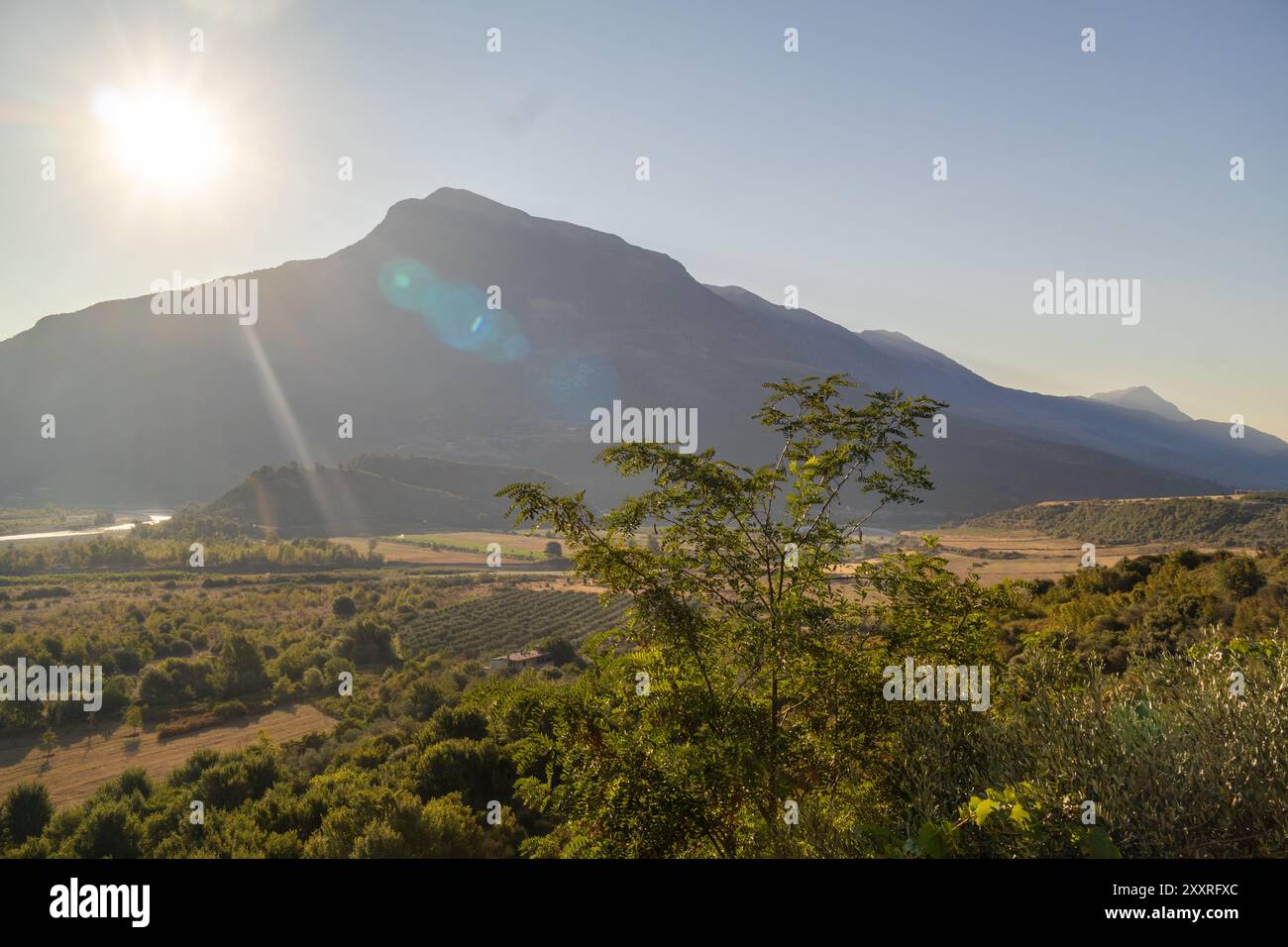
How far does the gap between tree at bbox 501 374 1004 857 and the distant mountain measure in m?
118

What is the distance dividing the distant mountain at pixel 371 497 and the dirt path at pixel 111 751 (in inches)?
3495

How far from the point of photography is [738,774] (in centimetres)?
621

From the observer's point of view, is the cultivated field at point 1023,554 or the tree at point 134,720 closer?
the tree at point 134,720

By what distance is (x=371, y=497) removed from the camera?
12900 cm

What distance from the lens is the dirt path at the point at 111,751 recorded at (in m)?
23.9

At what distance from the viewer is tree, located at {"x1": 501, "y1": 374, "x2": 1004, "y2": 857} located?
6297 millimetres

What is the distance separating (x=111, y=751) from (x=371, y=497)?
106 m

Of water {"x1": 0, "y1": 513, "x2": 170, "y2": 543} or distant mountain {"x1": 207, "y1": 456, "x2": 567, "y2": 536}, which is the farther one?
distant mountain {"x1": 207, "y1": 456, "x2": 567, "y2": 536}

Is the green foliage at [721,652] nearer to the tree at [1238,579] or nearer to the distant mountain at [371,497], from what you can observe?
the tree at [1238,579]

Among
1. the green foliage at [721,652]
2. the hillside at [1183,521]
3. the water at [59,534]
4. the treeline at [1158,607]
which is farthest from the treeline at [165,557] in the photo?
the hillside at [1183,521]

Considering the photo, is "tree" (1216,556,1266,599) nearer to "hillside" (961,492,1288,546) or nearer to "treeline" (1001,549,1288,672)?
"treeline" (1001,549,1288,672)

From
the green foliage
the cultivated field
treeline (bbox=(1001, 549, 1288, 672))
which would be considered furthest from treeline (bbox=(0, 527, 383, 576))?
the green foliage

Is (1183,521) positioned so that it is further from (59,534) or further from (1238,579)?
(59,534)

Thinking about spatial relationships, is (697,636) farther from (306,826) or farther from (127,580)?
(127,580)
